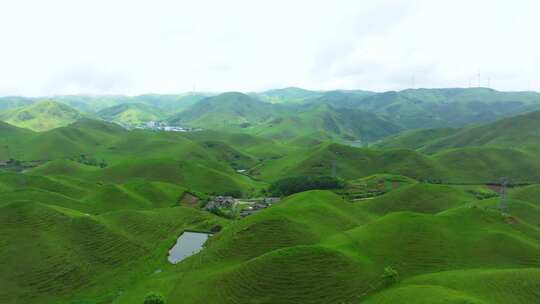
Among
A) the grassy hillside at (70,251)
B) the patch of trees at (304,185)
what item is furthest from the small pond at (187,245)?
the patch of trees at (304,185)

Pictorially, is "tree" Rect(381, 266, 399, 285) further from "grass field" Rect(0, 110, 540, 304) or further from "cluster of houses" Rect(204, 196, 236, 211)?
"cluster of houses" Rect(204, 196, 236, 211)

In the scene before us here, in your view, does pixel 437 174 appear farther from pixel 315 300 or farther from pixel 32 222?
pixel 32 222

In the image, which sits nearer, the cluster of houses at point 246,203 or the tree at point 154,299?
the tree at point 154,299

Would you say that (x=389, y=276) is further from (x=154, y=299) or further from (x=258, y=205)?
(x=258, y=205)

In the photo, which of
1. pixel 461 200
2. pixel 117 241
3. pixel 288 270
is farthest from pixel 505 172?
pixel 117 241

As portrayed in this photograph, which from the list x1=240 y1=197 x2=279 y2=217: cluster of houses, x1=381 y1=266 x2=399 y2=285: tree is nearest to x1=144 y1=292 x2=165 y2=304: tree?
x1=381 y1=266 x2=399 y2=285: tree

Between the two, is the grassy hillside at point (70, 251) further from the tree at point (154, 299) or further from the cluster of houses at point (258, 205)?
the cluster of houses at point (258, 205)

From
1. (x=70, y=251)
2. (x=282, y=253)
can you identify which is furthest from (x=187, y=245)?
(x=282, y=253)
